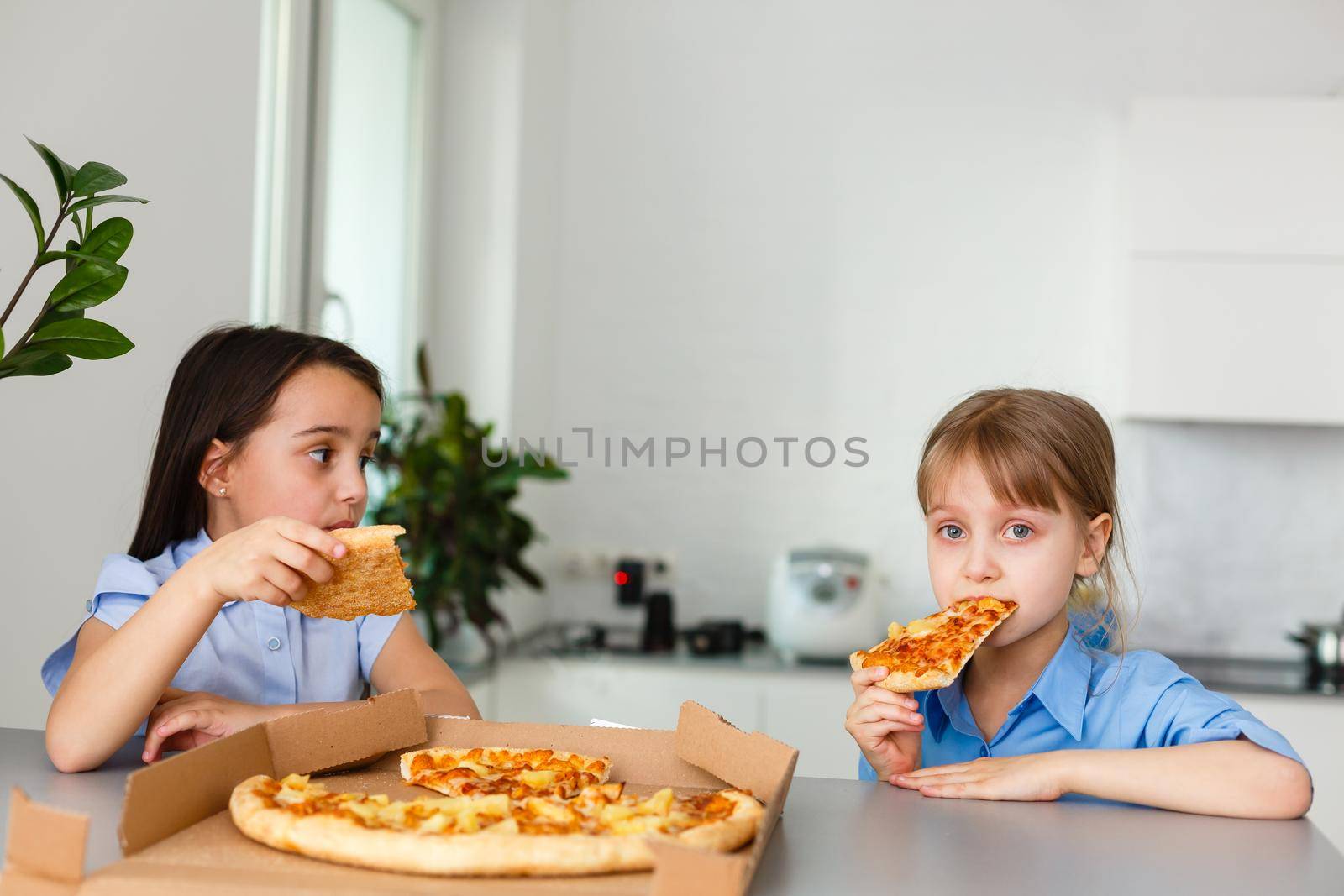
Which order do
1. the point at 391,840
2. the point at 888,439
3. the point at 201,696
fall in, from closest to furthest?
the point at 391,840 → the point at 201,696 → the point at 888,439

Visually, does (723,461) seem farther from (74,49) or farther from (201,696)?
(201,696)

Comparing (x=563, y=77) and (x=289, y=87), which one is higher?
(x=563, y=77)

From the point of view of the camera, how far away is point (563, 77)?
141 inches

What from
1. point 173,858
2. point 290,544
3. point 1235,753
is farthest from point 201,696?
point 1235,753

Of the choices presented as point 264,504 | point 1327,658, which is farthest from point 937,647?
point 1327,658

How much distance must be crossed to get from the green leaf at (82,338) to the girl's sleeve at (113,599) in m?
0.26

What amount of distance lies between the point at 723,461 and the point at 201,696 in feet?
8.09

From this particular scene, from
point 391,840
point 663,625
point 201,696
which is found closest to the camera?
point 391,840

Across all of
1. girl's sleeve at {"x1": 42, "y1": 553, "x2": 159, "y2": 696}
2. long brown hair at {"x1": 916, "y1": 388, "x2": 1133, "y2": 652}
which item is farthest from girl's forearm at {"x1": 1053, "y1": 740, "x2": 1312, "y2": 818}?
girl's sleeve at {"x1": 42, "y1": 553, "x2": 159, "y2": 696}

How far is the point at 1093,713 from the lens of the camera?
1.23 m

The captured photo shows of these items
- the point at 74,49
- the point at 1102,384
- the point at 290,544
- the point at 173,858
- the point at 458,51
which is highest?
the point at 458,51

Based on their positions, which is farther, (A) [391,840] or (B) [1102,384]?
(B) [1102,384]

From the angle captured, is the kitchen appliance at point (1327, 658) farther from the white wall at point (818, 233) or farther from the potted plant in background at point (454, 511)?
the potted plant in background at point (454, 511)

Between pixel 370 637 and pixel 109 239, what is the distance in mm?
553
